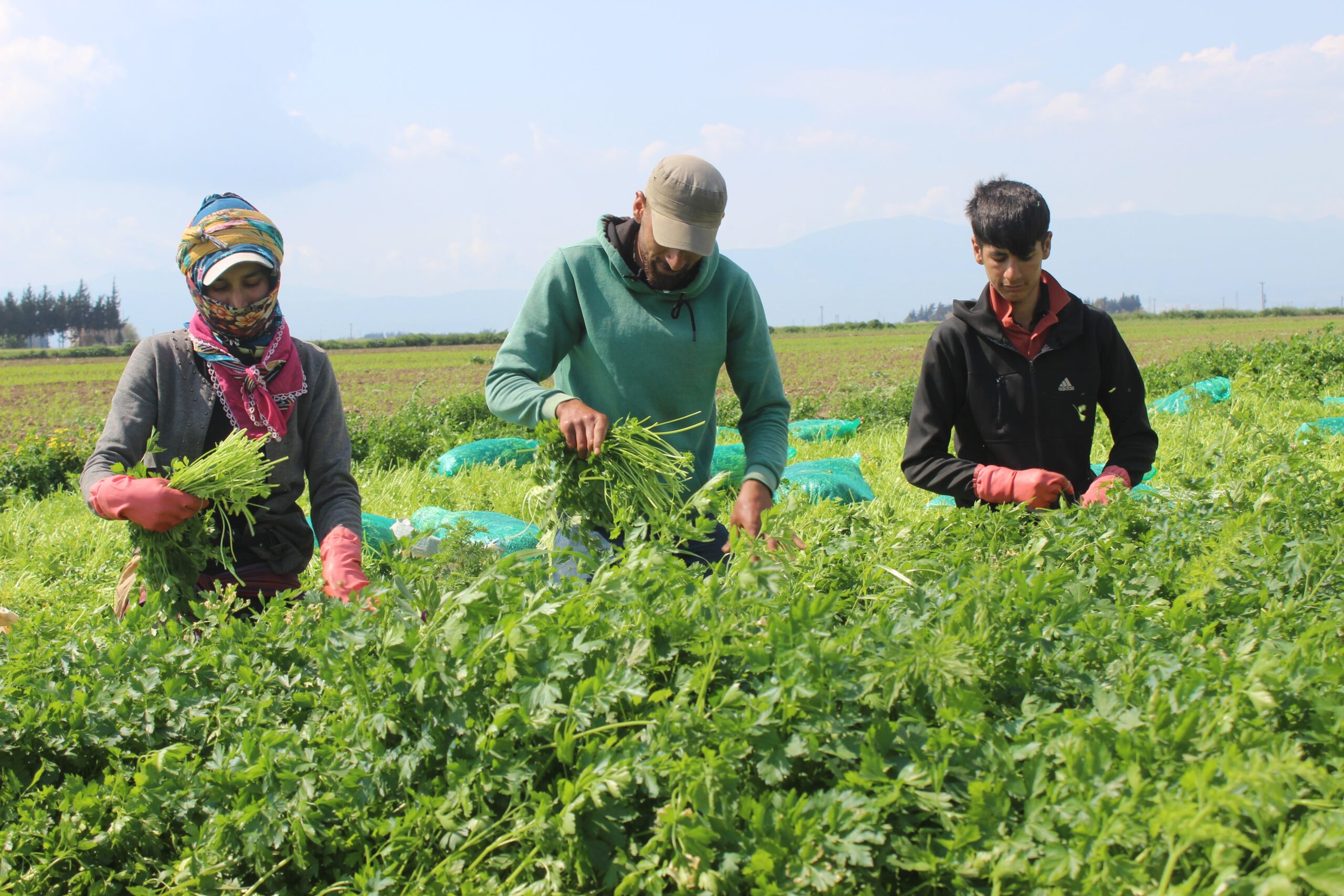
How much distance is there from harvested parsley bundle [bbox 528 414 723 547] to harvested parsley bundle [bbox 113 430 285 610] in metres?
0.72

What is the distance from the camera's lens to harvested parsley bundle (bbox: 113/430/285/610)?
231cm

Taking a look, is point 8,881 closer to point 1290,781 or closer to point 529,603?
point 529,603

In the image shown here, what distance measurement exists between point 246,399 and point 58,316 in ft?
310

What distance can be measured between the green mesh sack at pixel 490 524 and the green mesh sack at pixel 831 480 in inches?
55.6

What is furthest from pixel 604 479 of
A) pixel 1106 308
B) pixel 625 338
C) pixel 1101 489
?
pixel 1106 308

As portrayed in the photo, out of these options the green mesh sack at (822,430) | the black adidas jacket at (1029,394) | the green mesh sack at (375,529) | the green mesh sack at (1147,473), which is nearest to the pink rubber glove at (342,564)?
the black adidas jacket at (1029,394)

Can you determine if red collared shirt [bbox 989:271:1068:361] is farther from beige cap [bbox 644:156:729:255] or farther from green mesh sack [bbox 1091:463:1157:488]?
green mesh sack [bbox 1091:463:1157:488]

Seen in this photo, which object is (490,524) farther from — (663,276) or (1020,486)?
(1020,486)

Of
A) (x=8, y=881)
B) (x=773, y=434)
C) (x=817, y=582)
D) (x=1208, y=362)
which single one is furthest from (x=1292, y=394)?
(x=8, y=881)

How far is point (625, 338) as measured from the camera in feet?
9.16

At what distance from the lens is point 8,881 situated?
153cm

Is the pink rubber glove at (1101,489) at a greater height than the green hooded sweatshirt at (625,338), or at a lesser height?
lesser

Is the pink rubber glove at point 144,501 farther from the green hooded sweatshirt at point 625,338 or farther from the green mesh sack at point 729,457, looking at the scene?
the green mesh sack at point 729,457

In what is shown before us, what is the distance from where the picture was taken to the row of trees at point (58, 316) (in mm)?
80438
